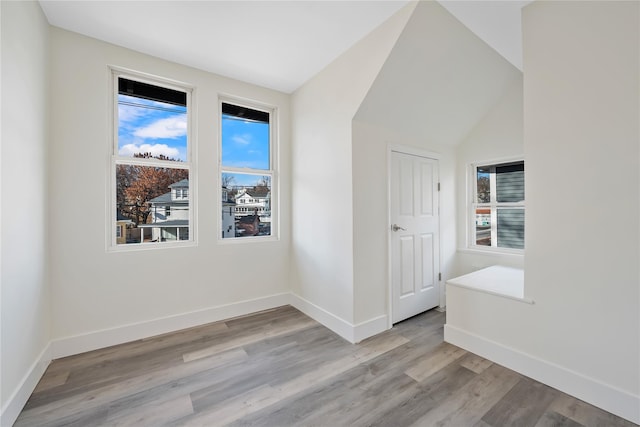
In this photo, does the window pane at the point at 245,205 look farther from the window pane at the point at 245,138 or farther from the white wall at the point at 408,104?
the white wall at the point at 408,104

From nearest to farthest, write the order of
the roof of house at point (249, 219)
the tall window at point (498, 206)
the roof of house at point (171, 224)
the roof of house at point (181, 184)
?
the roof of house at point (171, 224) → the roof of house at point (181, 184) → the tall window at point (498, 206) → the roof of house at point (249, 219)

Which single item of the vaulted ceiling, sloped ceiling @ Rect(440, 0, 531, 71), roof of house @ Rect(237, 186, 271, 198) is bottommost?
roof of house @ Rect(237, 186, 271, 198)

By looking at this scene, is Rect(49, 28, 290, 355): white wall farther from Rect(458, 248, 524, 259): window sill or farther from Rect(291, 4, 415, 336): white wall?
Rect(458, 248, 524, 259): window sill

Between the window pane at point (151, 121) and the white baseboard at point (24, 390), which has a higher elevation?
the window pane at point (151, 121)

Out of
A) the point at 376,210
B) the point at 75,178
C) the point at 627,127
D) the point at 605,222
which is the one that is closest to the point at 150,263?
the point at 75,178

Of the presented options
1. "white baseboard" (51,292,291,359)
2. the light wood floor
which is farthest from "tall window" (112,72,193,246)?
the light wood floor

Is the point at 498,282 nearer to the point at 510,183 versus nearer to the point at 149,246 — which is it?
the point at 510,183

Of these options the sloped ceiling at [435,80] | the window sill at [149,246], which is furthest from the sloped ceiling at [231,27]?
the window sill at [149,246]

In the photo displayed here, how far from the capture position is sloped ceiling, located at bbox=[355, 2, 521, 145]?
6.88ft

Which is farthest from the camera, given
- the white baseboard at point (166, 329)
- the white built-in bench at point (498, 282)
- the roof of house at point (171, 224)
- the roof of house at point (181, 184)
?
the roof of house at point (181, 184)

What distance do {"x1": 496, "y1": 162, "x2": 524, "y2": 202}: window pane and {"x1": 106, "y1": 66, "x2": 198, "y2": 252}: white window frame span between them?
3550mm

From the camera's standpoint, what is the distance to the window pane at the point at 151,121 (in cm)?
254

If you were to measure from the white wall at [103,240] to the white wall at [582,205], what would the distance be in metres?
2.75

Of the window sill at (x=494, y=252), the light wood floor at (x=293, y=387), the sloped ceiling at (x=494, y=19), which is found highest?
the sloped ceiling at (x=494, y=19)
